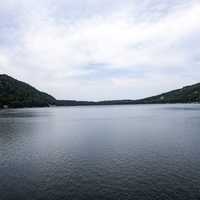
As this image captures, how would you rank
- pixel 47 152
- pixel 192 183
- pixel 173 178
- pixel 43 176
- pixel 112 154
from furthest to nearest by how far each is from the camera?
pixel 47 152, pixel 112 154, pixel 43 176, pixel 173 178, pixel 192 183

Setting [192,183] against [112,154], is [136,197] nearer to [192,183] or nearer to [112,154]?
[192,183]

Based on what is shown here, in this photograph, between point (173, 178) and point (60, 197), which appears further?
point (173, 178)

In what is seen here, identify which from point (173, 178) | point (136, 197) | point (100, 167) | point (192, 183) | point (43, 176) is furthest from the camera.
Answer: point (100, 167)

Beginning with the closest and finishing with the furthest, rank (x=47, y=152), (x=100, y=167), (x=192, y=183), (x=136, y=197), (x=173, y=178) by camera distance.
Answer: (x=136, y=197), (x=192, y=183), (x=173, y=178), (x=100, y=167), (x=47, y=152)

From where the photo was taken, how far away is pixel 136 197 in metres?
29.0

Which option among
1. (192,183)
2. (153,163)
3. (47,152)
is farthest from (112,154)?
(192,183)

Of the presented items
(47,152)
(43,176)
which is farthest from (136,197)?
(47,152)

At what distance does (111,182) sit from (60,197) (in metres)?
8.72

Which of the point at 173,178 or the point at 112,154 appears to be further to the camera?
the point at 112,154

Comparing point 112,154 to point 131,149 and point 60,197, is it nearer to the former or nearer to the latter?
point 131,149

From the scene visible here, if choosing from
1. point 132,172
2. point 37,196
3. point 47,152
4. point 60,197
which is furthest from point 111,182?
point 47,152

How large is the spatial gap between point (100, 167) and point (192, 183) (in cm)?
1694

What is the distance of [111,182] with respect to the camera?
34156 millimetres

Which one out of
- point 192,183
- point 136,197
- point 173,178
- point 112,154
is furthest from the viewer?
point 112,154
